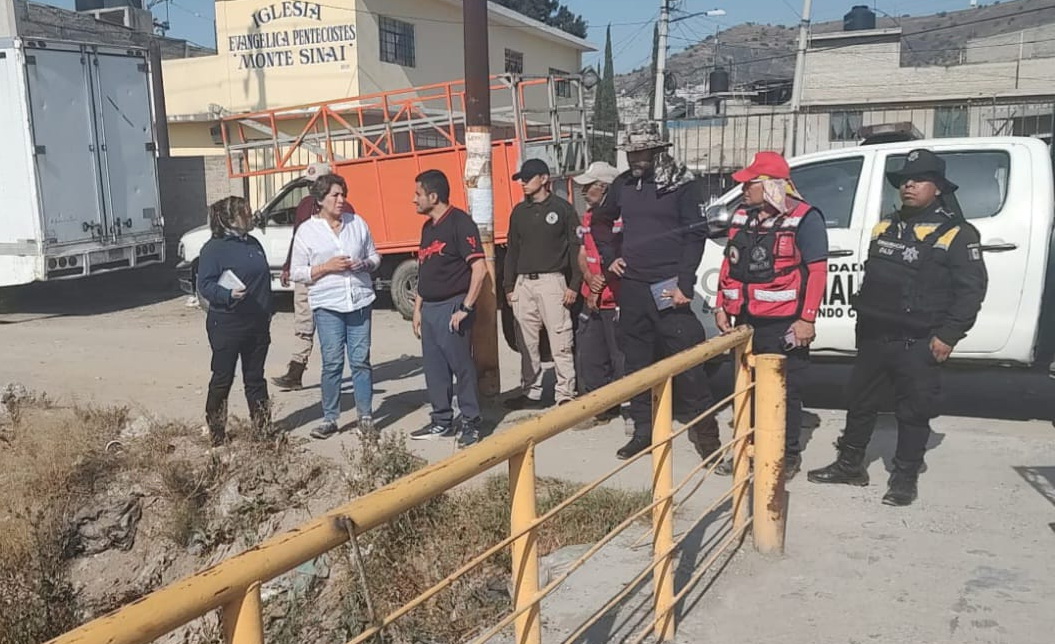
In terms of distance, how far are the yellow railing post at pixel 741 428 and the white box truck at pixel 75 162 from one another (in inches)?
413

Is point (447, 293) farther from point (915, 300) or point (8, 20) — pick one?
point (8, 20)

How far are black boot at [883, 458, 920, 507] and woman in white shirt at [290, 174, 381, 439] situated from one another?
3.01 metres

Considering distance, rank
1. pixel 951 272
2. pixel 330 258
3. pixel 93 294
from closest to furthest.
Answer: pixel 951 272, pixel 330 258, pixel 93 294

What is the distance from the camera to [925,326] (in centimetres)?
461

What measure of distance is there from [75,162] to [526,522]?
11.7 metres

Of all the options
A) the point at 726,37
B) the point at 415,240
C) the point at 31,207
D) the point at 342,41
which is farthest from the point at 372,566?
the point at 726,37

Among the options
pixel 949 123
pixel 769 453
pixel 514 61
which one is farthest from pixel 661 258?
pixel 514 61

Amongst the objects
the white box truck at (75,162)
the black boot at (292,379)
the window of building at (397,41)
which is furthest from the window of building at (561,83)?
the black boot at (292,379)

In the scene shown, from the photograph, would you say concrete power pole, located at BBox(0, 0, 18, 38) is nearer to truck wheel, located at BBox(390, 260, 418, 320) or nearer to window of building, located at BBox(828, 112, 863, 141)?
truck wheel, located at BBox(390, 260, 418, 320)

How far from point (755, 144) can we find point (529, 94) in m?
6.71

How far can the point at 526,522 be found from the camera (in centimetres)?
251

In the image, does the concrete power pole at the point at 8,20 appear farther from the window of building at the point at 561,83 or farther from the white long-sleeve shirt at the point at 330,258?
the white long-sleeve shirt at the point at 330,258

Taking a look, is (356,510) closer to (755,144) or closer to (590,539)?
(590,539)

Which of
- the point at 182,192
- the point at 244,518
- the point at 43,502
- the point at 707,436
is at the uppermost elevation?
the point at 182,192
